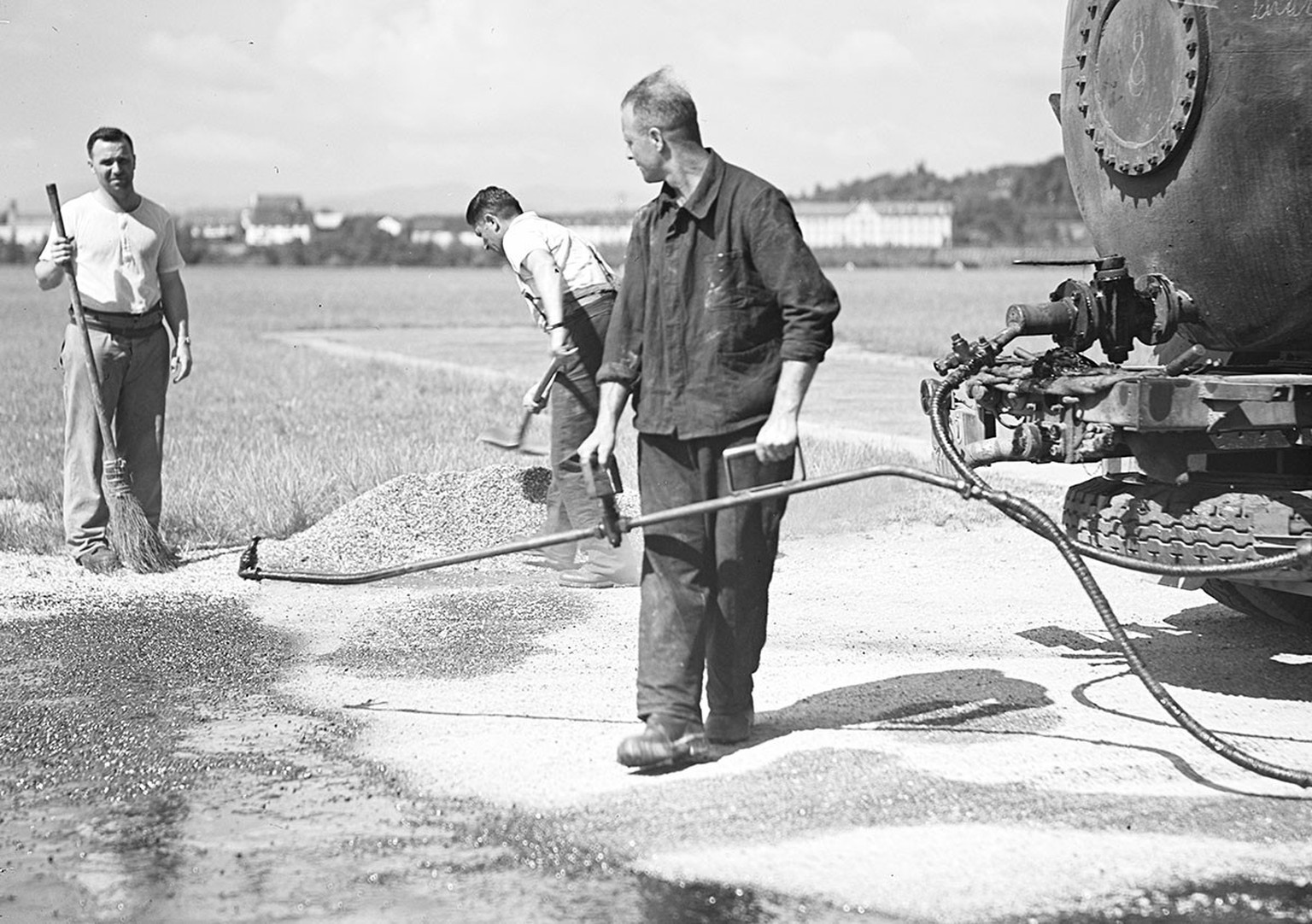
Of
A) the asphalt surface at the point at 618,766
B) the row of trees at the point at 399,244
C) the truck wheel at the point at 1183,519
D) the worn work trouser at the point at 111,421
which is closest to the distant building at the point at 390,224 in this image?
the row of trees at the point at 399,244

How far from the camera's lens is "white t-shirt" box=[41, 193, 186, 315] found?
823 centimetres

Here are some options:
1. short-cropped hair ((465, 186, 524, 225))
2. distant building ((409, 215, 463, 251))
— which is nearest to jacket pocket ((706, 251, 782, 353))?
short-cropped hair ((465, 186, 524, 225))

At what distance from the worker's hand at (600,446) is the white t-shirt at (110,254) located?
13.9 feet

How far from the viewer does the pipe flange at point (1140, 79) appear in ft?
16.6

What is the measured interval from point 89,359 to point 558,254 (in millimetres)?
2378

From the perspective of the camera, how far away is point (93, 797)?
456cm

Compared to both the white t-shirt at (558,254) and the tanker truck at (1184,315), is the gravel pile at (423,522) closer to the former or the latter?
the white t-shirt at (558,254)

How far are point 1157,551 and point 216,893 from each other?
292 centimetres

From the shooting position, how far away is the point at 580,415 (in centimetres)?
777

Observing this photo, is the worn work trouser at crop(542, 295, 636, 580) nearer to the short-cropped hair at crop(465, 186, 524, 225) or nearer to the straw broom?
the short-cropped hair at crop(465, 186, 524, 225)

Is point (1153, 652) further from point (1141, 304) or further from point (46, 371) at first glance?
point (46, 371)

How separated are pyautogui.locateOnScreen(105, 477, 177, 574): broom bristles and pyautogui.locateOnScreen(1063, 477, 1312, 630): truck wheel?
4.57 meters

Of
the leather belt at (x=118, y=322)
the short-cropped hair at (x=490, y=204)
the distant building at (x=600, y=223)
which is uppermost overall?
the distant building at (x=600, y=223)

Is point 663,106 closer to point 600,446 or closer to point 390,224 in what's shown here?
point 600,446
